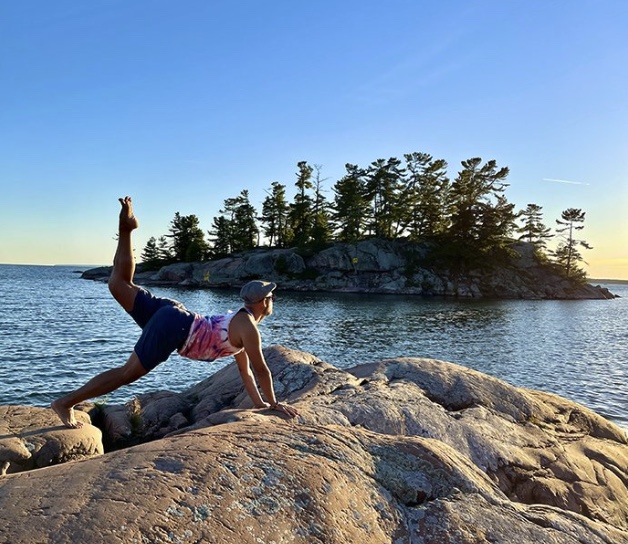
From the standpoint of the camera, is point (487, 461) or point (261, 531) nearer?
point (261, 531)

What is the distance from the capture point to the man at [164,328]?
456 cm

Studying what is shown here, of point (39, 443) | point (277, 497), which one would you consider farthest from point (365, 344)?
point (277, 497)

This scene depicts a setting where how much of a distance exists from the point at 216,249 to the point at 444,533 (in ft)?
312

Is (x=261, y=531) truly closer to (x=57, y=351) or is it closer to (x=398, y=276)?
(x=57, y=351)

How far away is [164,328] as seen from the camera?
455cm

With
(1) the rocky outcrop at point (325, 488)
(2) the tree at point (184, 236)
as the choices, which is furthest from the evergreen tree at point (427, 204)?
(1) the rocky outcrop at point (325, 488)

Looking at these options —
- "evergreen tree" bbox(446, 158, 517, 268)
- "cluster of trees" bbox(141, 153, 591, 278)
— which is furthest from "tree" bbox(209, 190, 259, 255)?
"evergreen tree" bbox(446, 158, 517, 268)

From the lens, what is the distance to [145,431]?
8430 millimetres

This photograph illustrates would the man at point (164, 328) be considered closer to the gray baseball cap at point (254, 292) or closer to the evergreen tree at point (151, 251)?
the gray baseball cap at point (254, 292)

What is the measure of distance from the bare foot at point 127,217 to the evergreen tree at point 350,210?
73.1 metres

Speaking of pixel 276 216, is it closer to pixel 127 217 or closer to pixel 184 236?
pixel 184 236

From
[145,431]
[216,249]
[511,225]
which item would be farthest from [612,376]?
[216,249]

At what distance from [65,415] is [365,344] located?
2204 cm

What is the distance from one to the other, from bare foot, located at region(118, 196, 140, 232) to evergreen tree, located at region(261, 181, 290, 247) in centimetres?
8607
